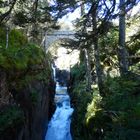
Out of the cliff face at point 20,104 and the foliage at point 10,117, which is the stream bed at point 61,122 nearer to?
the cliff face at point 20,104

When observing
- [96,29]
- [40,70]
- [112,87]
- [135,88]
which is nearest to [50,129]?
[40,70]

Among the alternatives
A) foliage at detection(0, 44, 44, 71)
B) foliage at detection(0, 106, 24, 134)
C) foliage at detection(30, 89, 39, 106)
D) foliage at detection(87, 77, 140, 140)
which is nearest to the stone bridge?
foliage at detection(0, 44, 44, 71)

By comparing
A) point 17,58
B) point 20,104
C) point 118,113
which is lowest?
point 118,113

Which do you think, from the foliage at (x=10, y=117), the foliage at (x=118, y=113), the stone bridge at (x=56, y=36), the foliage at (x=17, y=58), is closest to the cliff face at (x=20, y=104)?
the foliage at (x=10, y=117)

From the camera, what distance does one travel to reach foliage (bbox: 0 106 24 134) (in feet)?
28.9

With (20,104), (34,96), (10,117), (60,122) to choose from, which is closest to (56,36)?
(60,122)

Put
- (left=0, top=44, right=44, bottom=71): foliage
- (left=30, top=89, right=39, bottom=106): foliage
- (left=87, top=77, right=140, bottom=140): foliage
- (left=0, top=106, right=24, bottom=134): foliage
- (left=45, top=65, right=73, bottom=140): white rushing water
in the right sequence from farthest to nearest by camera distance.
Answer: (left=45, top=65, right=73, bottom=140): white rushing water, (left=30, top=89, right=39, bottom=106): foliage, (left=0, top=44, right=44, bottom=71): foliage, (left=0, top=106, right=24, bottom=134): foliage, (left=87, top=77, right=140, bottom=140): foliage

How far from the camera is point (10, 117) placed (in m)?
9.12

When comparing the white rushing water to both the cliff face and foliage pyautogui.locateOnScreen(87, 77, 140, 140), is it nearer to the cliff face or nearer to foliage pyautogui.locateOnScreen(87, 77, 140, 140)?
the cliff face

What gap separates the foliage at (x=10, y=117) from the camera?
28.9ft

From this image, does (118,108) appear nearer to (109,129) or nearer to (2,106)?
(109,129)

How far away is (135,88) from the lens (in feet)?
35.8

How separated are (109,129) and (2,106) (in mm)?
2967

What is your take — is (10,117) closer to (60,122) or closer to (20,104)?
(20,104)
